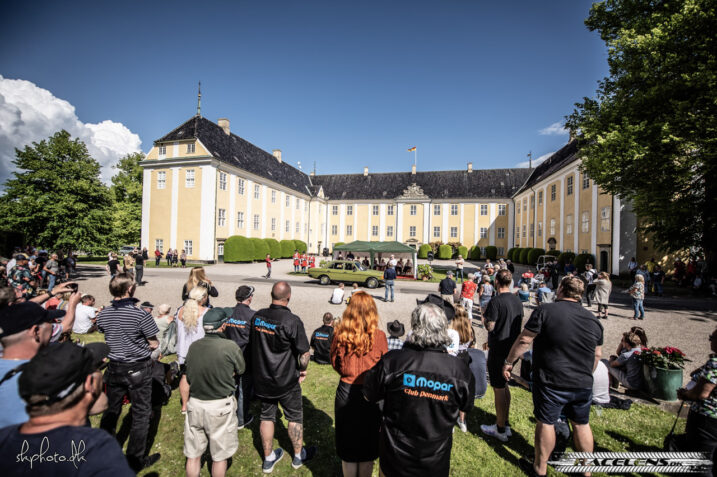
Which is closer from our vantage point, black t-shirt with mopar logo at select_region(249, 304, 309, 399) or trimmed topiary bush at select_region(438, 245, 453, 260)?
black t-shirt with mopar logo at select_region(249, 304, 309, 399)

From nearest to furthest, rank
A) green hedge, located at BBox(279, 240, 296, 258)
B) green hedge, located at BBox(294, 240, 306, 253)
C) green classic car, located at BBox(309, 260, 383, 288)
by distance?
green classic car, located at BBox(309, 260, 383, 288), green hedge, located at BBox(279, 240, 296, 258), green hedge, located at BBox(294, 240, 306, 253)

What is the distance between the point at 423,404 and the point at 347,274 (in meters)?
15.4

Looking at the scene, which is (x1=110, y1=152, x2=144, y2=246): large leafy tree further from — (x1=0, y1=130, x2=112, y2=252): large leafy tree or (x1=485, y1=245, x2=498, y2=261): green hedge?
(x1=485, y1=245, x2=498, y2=261): green hedge

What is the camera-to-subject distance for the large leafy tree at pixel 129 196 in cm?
3622

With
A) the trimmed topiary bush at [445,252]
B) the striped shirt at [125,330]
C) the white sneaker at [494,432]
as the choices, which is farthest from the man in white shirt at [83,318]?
the trimmed topiary bush at [445,252]

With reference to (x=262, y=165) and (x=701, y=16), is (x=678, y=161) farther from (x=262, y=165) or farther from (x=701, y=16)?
(x=262, y=165)

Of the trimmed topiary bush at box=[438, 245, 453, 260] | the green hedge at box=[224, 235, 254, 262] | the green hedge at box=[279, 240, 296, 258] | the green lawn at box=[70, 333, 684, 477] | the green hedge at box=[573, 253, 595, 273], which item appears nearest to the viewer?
the green lawn at box=[70, 333, 684, 477]

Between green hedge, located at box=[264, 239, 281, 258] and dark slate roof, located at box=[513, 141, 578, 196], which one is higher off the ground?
dark slate roof, located at box=[513, 141, 578, 196]

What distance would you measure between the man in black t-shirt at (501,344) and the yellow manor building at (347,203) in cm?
2294

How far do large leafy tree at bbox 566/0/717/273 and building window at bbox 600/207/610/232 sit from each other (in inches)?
273

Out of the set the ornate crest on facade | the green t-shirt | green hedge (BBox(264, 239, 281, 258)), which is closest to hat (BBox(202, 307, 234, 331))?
the green t-shirt

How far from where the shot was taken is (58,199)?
15422mm

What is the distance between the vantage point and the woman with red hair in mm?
2770

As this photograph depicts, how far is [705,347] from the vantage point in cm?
773
